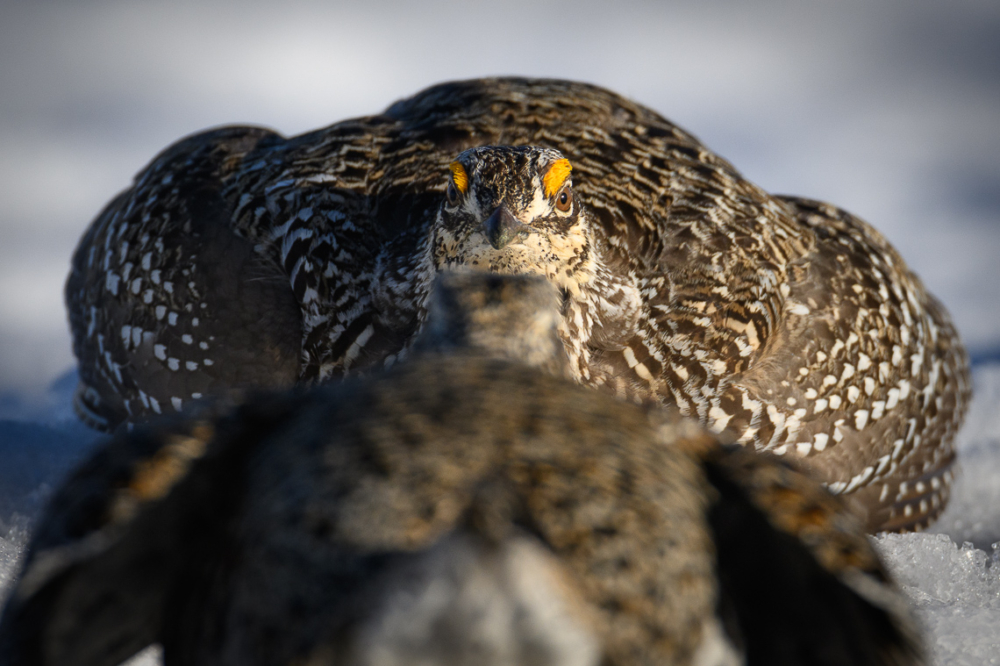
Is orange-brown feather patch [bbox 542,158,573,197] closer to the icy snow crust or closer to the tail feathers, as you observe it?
the icy snow crust

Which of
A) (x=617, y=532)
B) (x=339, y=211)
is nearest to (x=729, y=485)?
(x=617, y=532)

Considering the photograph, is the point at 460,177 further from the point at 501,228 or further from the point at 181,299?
the point at 181,299

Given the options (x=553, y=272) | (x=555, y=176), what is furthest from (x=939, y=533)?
(x=555, y=176)

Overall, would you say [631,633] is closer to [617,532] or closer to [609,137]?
[617,532]

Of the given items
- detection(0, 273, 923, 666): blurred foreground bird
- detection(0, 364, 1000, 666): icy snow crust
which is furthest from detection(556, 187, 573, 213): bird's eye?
detection(0, 273, 923, 666): blurred foreground bird

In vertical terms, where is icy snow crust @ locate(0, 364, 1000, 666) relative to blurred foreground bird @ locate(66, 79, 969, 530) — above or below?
below

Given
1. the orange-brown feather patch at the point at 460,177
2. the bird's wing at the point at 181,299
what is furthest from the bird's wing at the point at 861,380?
the bird's wing at the point at 181,299
